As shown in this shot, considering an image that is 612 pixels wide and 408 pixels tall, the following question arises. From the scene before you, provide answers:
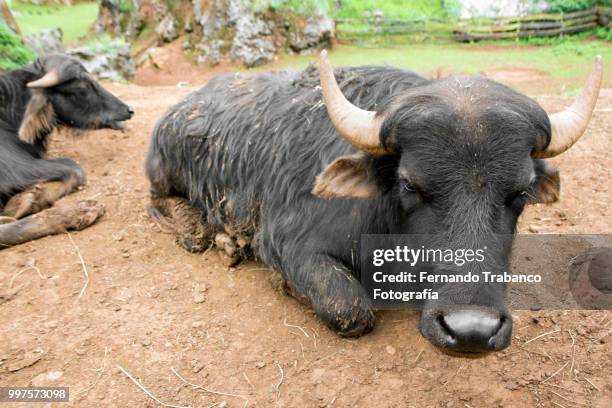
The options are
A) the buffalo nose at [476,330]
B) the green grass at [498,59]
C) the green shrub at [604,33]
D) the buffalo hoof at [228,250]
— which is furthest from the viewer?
the green shrub at [604,33]

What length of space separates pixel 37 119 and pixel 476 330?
19.0 feet

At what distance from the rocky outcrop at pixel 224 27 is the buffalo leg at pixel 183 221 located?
1702cm

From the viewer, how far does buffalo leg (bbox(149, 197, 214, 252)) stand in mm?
4262

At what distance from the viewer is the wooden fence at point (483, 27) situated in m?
24.0

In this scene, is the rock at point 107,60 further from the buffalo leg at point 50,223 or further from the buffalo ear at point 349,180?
the buffalo ear at point 349,180

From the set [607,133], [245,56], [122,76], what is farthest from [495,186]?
[245,56]

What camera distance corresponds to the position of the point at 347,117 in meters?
2.60

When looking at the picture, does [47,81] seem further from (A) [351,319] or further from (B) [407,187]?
(B) [407,187]

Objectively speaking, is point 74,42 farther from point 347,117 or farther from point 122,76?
→ point 347,117

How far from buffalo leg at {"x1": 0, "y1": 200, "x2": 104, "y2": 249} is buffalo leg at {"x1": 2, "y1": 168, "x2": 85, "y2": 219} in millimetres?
404

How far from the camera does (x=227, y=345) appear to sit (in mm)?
3043

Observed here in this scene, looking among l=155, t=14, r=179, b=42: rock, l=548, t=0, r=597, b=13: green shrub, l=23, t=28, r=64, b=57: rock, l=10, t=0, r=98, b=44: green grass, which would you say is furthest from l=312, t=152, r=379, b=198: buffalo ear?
l=548, t=0, r=597, b=13: green shrub

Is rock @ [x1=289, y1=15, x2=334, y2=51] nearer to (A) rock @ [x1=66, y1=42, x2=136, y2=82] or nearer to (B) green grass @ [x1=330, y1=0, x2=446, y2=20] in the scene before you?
(B) green grass @ [x1=330, y1=0, x2=446, y2=20]

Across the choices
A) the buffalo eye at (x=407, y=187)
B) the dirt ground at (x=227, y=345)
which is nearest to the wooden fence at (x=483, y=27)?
the dirt ground at (x=227, y=345)
